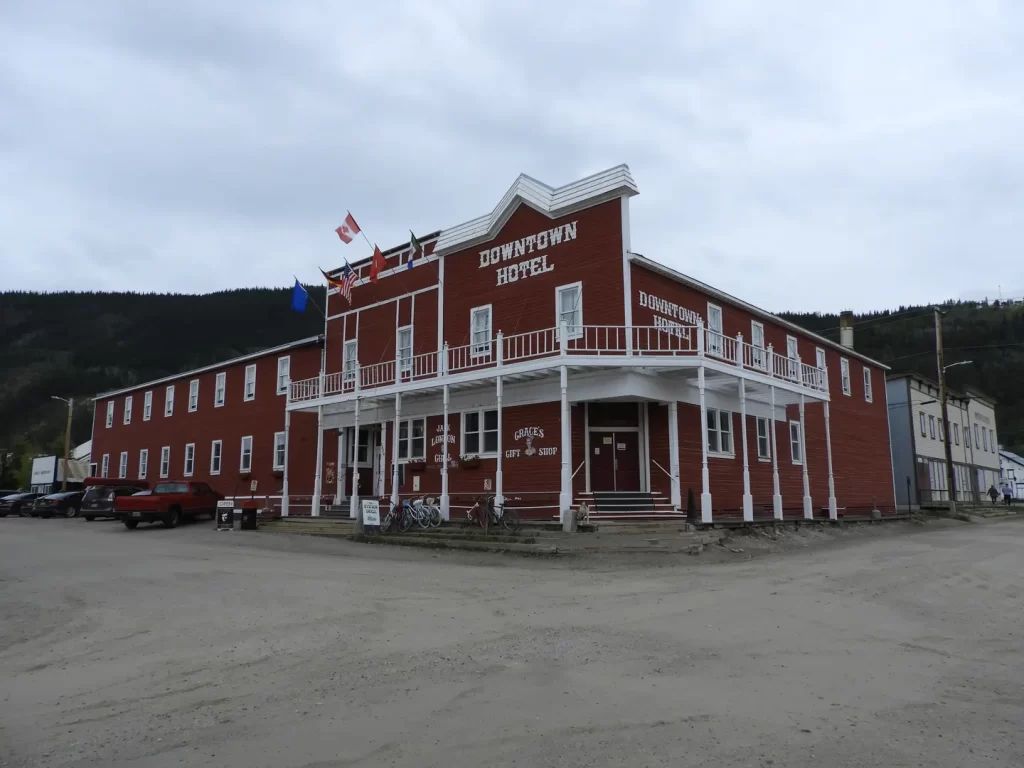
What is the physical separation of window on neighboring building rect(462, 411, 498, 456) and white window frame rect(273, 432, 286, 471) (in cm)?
1093

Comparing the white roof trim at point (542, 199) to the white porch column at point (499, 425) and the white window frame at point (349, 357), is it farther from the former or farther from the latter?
the white window frame at point (349, 357)

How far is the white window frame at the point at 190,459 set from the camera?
37344mm

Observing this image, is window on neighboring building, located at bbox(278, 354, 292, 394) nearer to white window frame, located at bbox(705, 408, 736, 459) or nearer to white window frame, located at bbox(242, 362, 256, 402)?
white window frame, located at bbox(242, 362, 256, 402)

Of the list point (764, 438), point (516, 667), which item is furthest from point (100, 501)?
point (516, 667)

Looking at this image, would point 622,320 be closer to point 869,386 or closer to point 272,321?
point 869,386

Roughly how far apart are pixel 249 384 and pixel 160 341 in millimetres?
117981

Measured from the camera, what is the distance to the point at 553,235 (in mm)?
22469

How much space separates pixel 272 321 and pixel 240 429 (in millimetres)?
111328

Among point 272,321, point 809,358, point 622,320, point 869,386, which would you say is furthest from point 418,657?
point 272,321

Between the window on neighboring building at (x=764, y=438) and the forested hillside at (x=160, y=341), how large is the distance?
317 feet

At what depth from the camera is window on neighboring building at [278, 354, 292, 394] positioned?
3225 centimetres

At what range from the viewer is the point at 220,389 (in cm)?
3647

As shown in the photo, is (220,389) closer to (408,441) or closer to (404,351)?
(404,351)

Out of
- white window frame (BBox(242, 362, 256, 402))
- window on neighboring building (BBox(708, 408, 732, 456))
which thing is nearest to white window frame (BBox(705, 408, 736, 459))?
window on neighboring building (BBox(708, 408, 732, 456))
